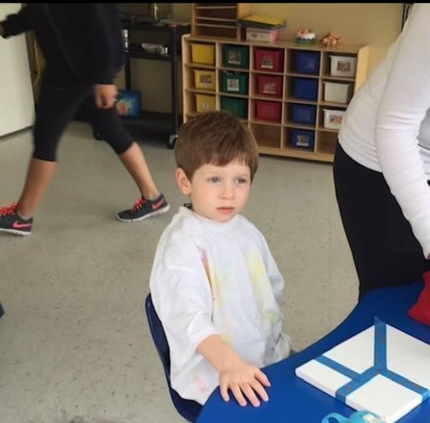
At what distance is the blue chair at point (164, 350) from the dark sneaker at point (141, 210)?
153cm

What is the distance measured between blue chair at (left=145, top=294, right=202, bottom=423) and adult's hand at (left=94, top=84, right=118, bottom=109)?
0.55 meters

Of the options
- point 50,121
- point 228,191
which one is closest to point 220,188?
point 228,191

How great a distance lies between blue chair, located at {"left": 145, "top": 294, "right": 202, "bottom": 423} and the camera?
0.99m

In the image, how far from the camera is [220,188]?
0.95 meters

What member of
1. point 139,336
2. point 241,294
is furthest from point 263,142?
point 241,294

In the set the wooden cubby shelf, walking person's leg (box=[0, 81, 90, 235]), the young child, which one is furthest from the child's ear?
the wooden cubby shelf

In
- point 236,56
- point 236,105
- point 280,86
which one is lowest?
point 236,105

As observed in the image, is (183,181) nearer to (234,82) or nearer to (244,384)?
(244,384)

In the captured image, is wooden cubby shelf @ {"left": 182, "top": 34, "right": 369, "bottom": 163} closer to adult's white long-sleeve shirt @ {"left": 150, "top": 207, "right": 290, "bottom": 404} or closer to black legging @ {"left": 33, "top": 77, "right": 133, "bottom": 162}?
adult's white long-sleeve shirt @ {"left": 150, "top": 207, "right": 290, "bottom": 404}

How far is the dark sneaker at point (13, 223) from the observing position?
2295 mm

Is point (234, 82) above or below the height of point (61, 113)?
below

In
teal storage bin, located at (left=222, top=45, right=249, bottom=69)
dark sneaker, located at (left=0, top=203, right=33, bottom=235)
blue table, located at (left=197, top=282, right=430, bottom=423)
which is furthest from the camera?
teal storage bin, located at (left=222, top=45, right=249, bottom=69)

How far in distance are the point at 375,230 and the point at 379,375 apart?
37 centimetres

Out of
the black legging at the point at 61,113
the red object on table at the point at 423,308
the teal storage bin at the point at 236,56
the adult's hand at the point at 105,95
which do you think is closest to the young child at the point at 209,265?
the red object on table at the point at 423,308
